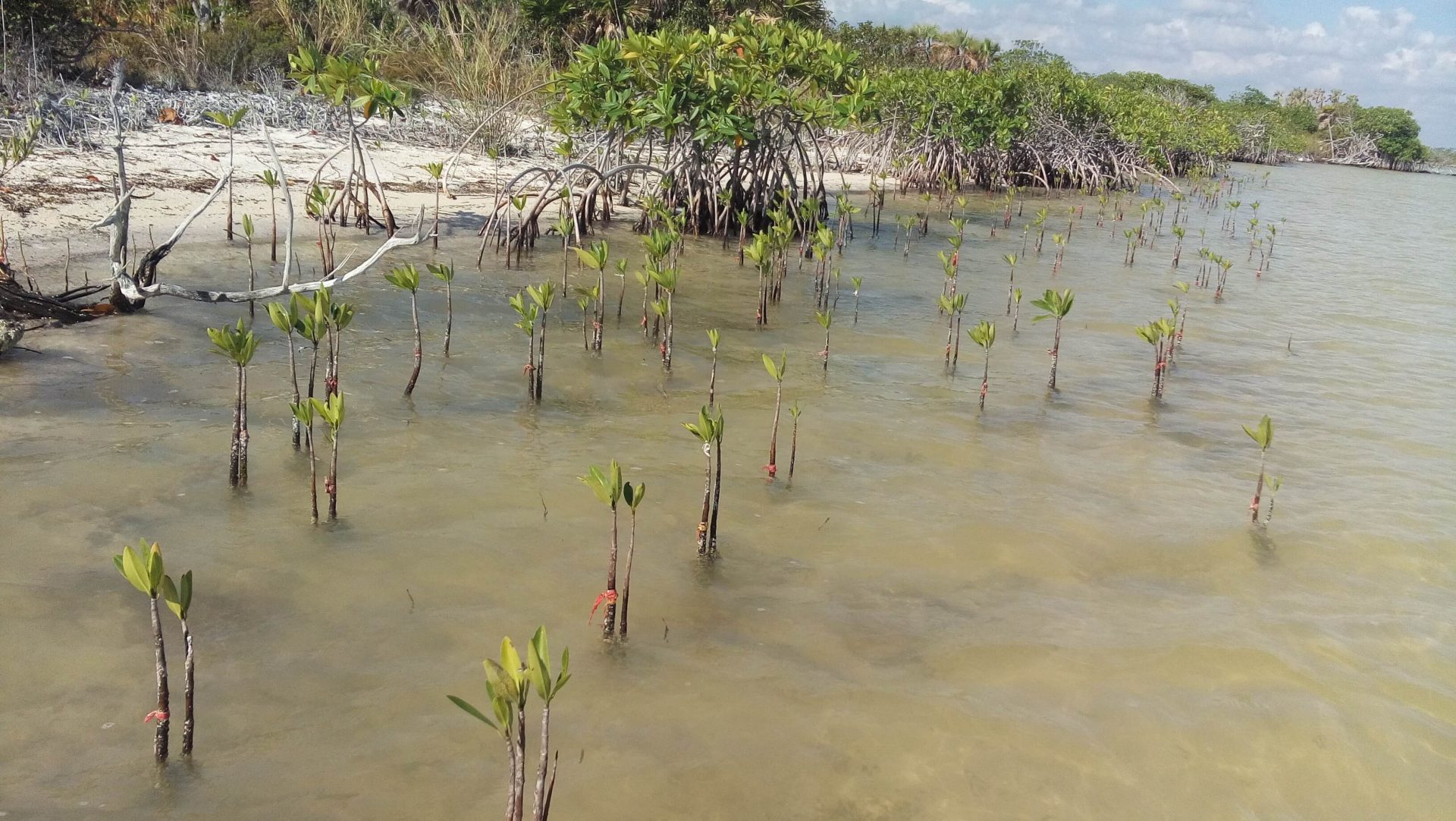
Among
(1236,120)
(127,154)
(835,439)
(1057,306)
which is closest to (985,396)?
(1057,306)

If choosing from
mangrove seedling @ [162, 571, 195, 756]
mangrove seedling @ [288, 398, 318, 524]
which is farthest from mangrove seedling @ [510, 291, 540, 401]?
mangrove seedling @ [162, 571, 195, 756]

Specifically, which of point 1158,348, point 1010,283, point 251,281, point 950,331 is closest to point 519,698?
point 1158,348

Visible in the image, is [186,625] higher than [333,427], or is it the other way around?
[333,427]

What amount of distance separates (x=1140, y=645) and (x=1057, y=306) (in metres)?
2.87

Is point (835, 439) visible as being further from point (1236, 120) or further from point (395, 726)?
point (1236, 120)

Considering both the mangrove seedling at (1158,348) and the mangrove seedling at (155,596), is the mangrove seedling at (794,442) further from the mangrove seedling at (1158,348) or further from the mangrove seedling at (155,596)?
the mangrove seedling at (155,596)

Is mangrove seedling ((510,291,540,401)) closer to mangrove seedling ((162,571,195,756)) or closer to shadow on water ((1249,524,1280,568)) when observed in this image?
mangrove seedling ((162,571,195,756))

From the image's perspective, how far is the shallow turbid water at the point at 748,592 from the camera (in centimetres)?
240

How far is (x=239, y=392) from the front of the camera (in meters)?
3.63

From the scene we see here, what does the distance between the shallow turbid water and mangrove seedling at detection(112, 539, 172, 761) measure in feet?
0.26

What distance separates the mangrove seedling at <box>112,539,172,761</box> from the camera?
2107mm

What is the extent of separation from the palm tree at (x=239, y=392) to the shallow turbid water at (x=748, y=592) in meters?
0.08

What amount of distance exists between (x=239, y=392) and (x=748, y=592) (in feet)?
6.50

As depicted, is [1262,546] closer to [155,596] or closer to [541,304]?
[541,304]
